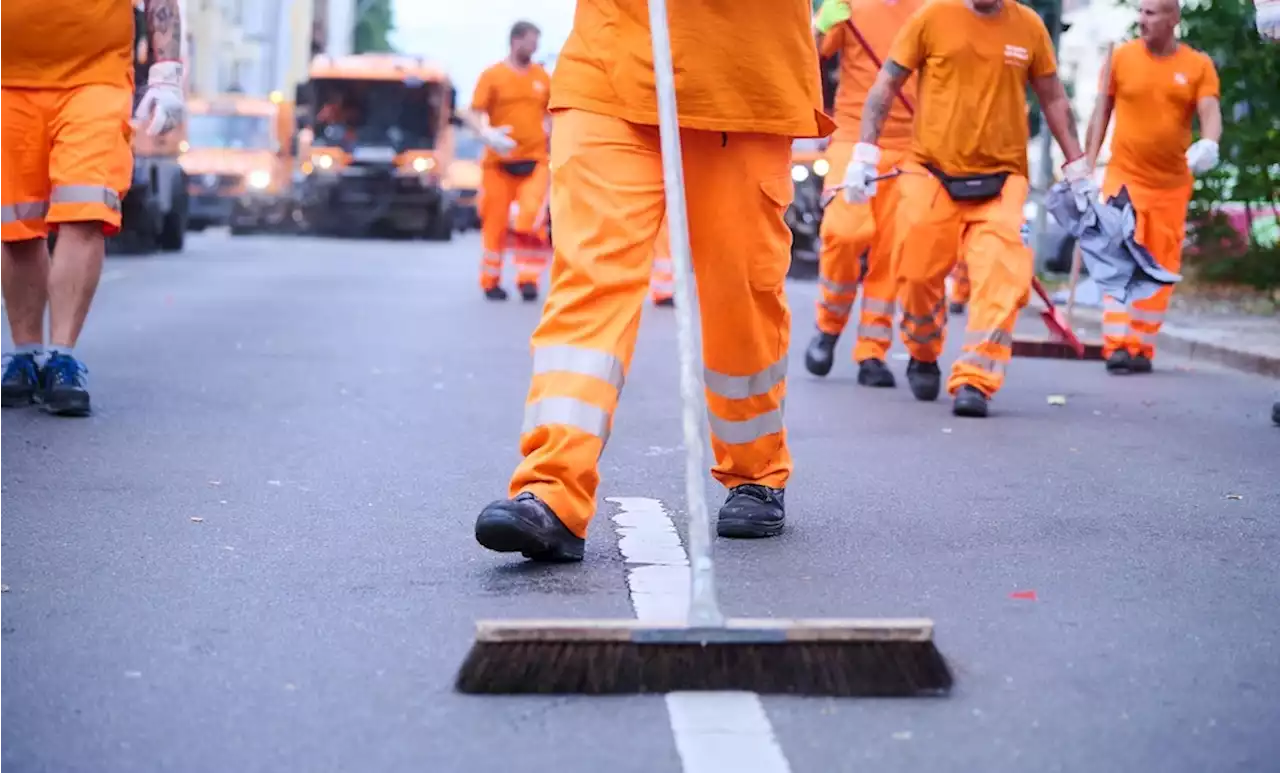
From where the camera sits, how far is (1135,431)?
8586mm

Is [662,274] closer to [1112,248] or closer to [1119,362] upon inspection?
[1119,362]

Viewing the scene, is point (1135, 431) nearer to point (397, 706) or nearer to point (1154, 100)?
point (1154, 100)

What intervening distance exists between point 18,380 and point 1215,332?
793cm

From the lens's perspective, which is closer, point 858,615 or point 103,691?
point 103,691

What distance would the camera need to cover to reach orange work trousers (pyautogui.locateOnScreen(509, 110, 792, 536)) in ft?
16.2

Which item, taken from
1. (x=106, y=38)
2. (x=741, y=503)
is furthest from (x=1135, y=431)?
(x=106, y=38)

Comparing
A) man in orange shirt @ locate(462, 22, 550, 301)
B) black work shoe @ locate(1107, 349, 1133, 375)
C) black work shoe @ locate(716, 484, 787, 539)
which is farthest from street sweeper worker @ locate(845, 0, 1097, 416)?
man in orange shirt @ locate(462, 22, 550, 301)

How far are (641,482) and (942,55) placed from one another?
320 centimetres

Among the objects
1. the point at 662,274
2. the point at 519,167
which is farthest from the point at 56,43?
the point at 519,167

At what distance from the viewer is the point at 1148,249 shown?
11.9 metres

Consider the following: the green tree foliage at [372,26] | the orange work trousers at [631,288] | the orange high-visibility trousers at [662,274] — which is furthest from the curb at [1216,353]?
the green tree foliage at [372,26]

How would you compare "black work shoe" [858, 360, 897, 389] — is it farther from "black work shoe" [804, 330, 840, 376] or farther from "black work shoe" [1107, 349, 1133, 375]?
"black work shoe" [1107, 349, 1133, 375]

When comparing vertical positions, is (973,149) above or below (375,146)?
above

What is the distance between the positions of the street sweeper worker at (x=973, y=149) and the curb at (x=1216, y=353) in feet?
10.0
